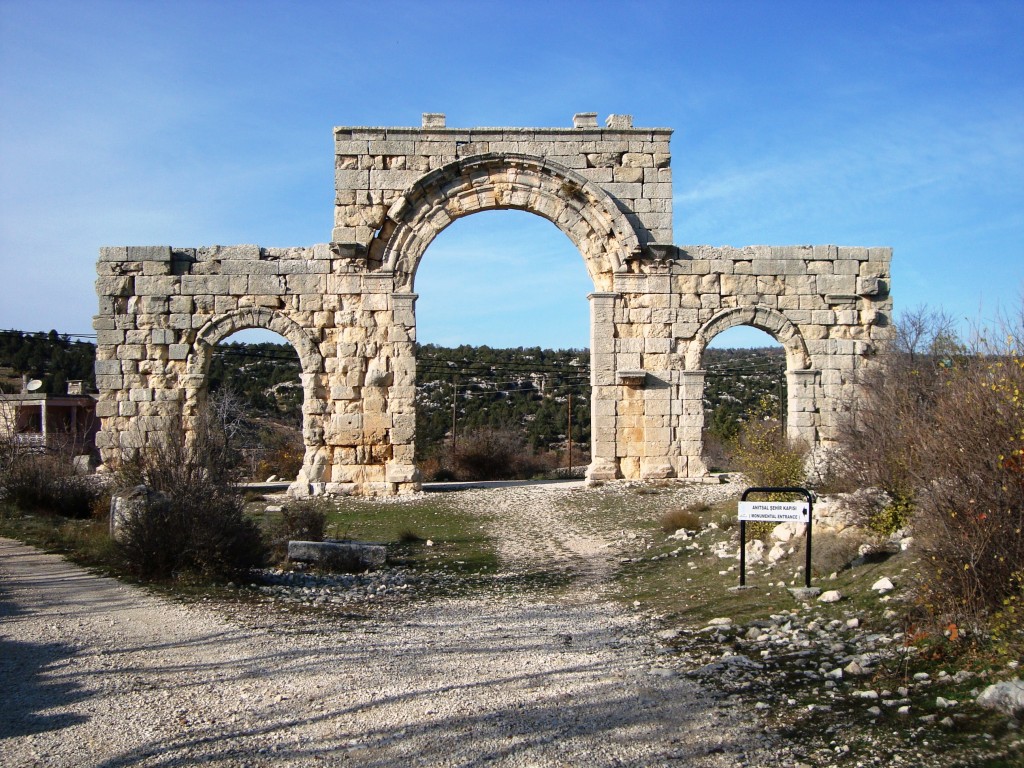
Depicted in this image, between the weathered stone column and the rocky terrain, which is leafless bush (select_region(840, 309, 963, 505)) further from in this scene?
the weathered stone column

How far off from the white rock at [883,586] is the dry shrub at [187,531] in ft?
17.2

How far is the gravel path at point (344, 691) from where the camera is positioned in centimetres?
385

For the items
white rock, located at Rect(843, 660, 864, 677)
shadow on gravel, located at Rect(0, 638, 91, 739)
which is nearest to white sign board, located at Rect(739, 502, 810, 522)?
white rock, located at Rect(843, 660, 864, 677)

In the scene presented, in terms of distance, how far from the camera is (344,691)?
15.2 feet

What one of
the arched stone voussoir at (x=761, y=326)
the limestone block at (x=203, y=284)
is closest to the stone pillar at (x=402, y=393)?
the limestone block at (x=203, y=284)

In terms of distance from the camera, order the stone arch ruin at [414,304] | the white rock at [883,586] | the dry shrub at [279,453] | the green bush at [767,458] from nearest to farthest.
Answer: the white rock at [883,586], the green bush at [767,458], the stone arch ruin at [414,304], the dry shrub at [279,453]

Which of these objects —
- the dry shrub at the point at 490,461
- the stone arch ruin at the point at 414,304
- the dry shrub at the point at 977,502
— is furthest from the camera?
the dry shrub at the point at 490,461

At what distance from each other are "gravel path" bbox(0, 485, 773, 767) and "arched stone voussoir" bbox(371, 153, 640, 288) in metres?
9.11

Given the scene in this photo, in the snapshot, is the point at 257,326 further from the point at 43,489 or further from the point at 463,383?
the point at 463,383

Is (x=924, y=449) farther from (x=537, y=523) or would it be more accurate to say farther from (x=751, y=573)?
(x=537, y=523)

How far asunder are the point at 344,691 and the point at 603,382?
10.8 m

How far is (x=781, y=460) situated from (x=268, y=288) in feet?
30.1

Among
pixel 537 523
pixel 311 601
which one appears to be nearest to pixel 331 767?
pixel 311 601

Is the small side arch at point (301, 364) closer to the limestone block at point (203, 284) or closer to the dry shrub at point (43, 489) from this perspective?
the limestone block at point (203, 284)
